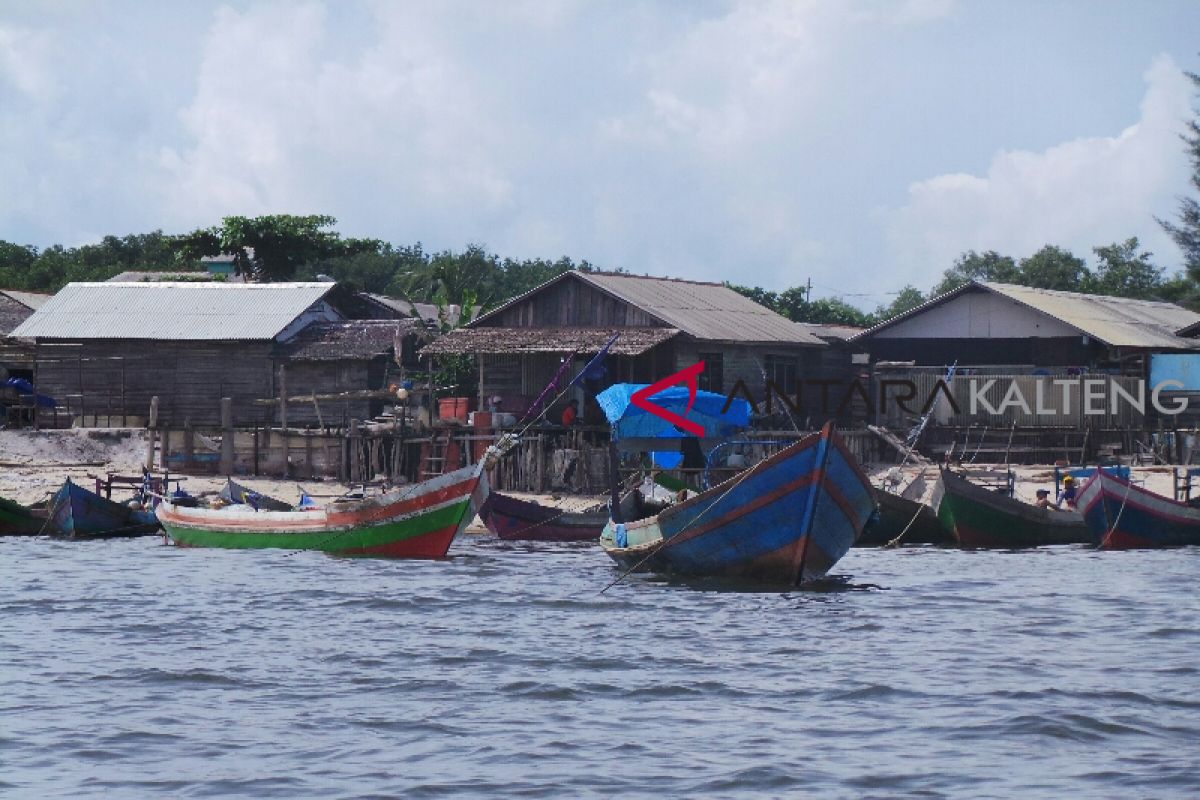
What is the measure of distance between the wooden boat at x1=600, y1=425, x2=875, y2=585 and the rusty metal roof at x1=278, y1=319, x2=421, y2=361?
706 inches

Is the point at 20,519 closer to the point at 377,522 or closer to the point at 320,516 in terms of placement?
the point at 320,516

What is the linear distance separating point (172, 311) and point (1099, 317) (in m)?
21.1

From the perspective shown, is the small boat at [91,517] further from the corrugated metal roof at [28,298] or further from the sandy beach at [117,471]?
the corrugated metal roof at [28,298]

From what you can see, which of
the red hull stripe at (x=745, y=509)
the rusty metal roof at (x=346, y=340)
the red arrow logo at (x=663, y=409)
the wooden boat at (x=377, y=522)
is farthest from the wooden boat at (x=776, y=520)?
the rusty metal roof at (x=346, y=340)

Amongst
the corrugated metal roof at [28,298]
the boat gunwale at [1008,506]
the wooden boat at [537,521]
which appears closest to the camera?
the boat gunwale at [1008,506]

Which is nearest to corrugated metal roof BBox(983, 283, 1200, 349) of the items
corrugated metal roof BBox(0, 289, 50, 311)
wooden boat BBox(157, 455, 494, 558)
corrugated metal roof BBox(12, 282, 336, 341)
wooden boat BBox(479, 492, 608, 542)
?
wooden boat BBox(479, 492, 608, 542)

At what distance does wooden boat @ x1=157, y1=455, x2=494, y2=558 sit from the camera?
22.7m

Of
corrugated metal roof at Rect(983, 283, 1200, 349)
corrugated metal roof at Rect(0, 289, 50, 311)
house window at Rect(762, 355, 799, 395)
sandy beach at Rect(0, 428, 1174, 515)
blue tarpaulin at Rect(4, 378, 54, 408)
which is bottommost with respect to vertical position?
sandy beach at Rect(0, 428, 1174, 515)

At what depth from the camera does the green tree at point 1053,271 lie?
57.9m

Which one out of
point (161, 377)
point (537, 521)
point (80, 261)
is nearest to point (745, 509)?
point (537, 521)

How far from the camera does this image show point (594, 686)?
46.1 ft

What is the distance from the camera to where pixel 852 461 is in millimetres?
18422

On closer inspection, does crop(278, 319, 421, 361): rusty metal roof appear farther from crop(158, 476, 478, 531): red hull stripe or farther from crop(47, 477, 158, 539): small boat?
crop(158, 476, 478, 531): red hull stripe

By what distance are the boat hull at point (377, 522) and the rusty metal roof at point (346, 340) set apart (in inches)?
486
